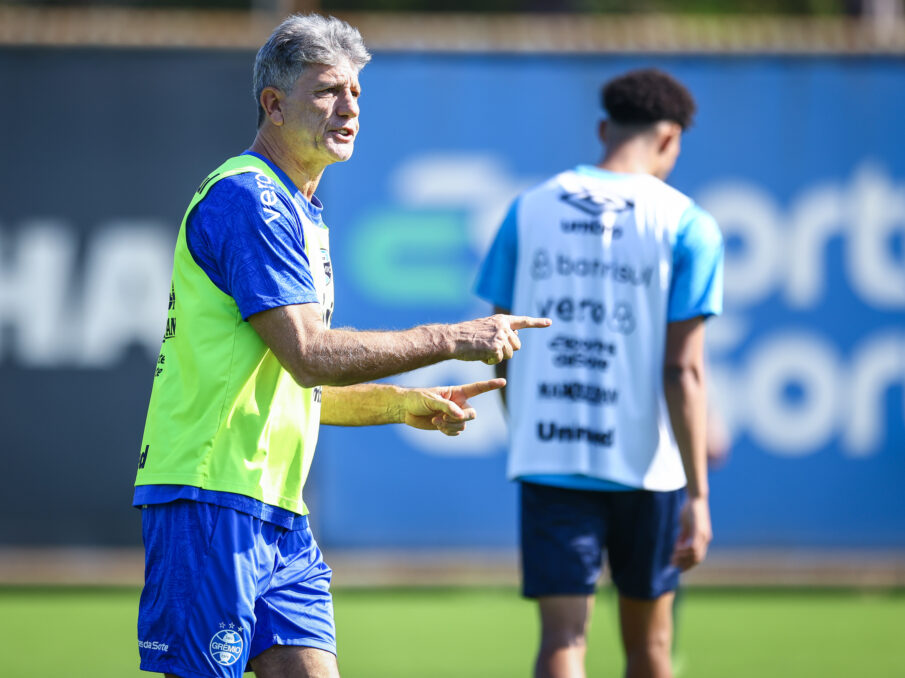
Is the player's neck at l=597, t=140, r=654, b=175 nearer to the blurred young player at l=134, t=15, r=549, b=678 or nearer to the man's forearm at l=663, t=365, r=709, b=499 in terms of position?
the man's forearm at l=663, t=365, r=709, b=499

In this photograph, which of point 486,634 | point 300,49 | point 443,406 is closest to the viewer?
point 300,49

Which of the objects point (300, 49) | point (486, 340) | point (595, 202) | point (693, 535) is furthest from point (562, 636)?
point (300, 49)

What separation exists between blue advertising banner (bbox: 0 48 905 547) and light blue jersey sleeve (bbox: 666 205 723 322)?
4.47 metres

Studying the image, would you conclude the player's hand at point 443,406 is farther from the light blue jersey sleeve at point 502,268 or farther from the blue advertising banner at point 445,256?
the blue advertising banner at point 445,256

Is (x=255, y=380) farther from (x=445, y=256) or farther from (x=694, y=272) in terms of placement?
(x=445, y=256)

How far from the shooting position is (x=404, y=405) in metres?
3.68

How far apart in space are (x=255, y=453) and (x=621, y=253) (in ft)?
6.24

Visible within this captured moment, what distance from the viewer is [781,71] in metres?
9.41

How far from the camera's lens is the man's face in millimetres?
3389

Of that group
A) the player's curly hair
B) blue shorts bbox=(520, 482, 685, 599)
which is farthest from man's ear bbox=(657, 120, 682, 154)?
blue shorts bbox=(520, 482, 685, 599)

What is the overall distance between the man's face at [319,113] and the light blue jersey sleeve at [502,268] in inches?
61.5

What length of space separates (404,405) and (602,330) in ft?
4.16

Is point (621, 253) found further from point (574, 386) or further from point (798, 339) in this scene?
point (798, 339)

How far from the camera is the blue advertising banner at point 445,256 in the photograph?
915 centimetres
